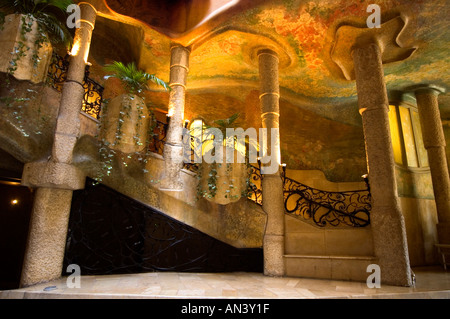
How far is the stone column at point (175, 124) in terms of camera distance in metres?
5.92

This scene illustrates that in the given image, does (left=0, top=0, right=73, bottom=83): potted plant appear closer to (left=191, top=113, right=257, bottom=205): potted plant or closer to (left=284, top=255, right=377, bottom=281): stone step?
(left=191, top=113, right=257, bottom=205): potted plant

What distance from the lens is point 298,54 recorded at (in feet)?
24.0

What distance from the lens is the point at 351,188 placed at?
30.9 ft

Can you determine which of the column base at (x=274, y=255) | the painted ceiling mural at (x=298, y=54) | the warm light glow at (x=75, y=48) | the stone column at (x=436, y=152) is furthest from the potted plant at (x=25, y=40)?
the stone column at (x=436, y=152)

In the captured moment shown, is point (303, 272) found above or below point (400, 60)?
below

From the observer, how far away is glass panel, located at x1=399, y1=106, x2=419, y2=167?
854cm

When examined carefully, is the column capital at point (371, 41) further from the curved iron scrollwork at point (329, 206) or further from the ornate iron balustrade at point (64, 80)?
the ornate iron balustrade at point (64, 80)

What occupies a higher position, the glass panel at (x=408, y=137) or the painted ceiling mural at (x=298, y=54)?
the painted ceiling mural at (x=298, y=54)

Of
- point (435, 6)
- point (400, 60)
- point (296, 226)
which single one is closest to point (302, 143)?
point (400, 60)

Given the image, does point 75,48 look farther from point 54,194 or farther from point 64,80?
point 54,194

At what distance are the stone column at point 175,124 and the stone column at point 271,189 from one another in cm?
192

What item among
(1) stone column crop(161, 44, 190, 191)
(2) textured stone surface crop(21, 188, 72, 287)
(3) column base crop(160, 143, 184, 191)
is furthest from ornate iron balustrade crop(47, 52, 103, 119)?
(2) textured stone surface crop(21, 188, 72, 287)
